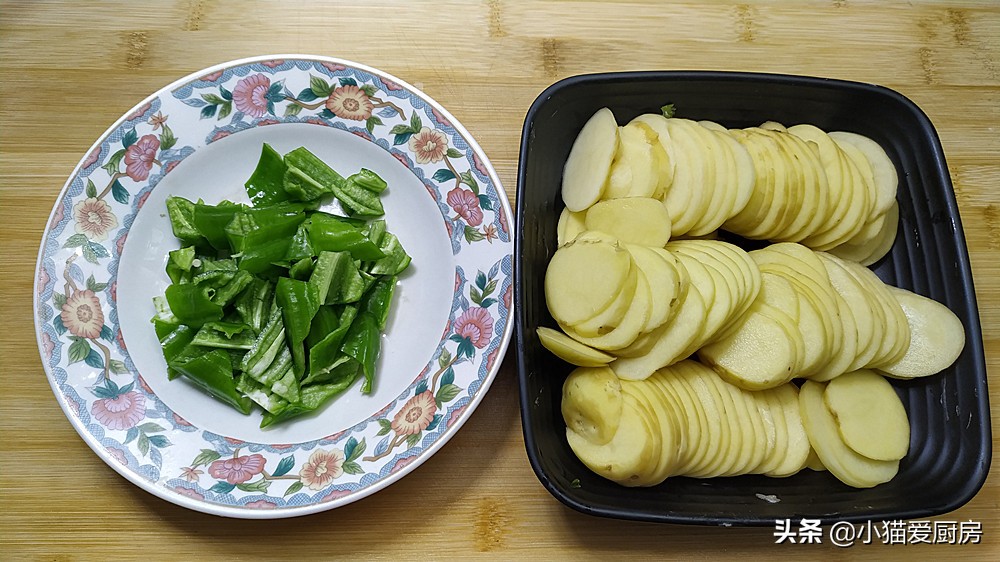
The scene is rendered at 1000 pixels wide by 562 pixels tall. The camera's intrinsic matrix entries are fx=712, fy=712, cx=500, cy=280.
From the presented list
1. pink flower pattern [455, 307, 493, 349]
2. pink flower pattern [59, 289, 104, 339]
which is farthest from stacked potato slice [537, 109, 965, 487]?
pink flower pattern [59, 289, 104, 339]

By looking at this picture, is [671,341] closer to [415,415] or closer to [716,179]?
[716,179]

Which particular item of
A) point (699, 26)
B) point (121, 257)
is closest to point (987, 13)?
point (699, 26)

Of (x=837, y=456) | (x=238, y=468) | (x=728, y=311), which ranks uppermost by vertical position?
(x=728, y=311)

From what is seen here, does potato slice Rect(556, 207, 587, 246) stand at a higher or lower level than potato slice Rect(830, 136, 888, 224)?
lower

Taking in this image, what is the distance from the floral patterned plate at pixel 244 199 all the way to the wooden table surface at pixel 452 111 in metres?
0.15

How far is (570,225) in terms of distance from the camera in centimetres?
152

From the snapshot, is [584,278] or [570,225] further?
[570,225]

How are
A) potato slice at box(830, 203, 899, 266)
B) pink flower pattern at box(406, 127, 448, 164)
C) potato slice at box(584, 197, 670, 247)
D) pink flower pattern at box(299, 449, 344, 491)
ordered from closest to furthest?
potato slice at box(584, 197, 670, 247), pink flower pattern at box(299, 449, 344, 491), potato slice at box(830, 203, 899, 266), pink flower pattern at box(406, 127, 448, 164)

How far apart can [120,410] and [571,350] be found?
1008 millimetres

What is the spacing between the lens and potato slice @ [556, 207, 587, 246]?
4.95ft

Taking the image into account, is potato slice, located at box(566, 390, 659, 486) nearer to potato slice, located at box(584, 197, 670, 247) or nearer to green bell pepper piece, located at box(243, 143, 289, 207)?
potato slice, located at box(584, 197, 670, 247)

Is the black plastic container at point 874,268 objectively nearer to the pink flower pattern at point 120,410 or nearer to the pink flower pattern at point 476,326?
the pink flower pattern at point 476,326

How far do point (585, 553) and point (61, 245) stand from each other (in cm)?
139

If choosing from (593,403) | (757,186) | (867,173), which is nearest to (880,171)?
(867,173)
